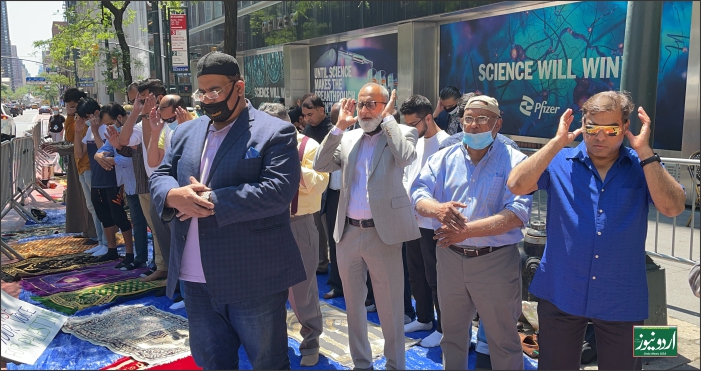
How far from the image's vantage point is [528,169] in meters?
3.36

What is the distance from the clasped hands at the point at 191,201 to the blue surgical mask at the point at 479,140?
1.73m

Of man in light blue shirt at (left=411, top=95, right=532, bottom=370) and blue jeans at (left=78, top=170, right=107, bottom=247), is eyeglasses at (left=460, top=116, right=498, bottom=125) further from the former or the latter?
blue jeans at (left=78, top=170, right=107, bottom=247)

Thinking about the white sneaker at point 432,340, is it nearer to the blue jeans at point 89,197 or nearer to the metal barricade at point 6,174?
the blue jeans at point 89,197

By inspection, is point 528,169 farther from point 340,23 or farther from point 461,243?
point 340,23

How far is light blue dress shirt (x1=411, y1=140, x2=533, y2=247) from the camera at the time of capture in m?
3.77

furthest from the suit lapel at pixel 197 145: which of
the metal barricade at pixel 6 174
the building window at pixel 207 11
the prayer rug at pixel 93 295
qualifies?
the building window at pixel 207 11

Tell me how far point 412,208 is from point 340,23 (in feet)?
48.0

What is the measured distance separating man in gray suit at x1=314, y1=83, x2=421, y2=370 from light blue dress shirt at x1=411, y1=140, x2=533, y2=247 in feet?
0.85

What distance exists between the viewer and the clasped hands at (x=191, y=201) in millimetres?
3057

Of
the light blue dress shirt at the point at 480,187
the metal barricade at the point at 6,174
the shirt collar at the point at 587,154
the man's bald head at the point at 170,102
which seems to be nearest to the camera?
the shirt collar at the point at 587,154

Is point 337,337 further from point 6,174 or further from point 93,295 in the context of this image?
→ point 6,174

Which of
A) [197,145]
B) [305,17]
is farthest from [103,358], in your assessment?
[305,17]

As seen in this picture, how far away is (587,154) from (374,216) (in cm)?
149

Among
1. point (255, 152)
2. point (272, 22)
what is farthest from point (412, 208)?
point (272, 22)
